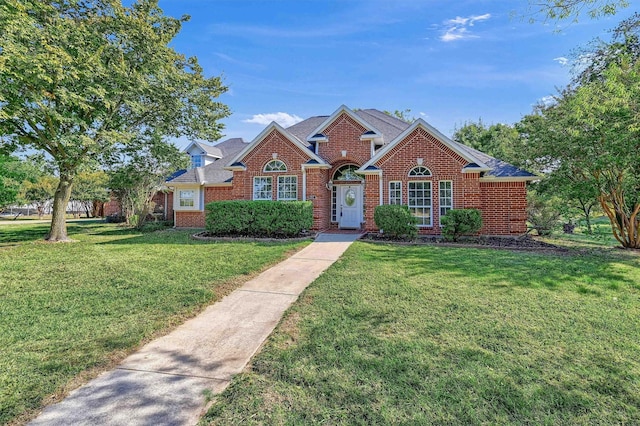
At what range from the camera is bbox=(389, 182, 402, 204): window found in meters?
14.4

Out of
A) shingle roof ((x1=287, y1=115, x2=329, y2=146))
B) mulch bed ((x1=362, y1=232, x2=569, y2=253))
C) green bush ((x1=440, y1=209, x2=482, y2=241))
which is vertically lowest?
mulch bed ((x1=362, y1=232, x2=569, y2=253))

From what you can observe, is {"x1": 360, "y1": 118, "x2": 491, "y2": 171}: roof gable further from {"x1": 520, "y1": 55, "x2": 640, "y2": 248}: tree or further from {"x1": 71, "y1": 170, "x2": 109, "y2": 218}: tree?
{"x1": 71, "y1": 170, "x2": 109, "y2": 218}: tree

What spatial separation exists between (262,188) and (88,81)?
26.4 feet

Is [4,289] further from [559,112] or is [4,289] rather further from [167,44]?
[559,112]

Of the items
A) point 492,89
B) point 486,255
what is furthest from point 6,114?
point 492,89

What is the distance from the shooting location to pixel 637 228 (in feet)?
37.9

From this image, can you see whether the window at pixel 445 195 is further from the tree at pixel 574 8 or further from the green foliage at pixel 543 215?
the tree at pixel 574 8

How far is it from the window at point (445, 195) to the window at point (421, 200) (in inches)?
19.4

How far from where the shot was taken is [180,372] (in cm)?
339

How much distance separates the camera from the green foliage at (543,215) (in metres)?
14.9

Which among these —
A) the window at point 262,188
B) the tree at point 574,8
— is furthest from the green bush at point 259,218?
the tree at point 574,8

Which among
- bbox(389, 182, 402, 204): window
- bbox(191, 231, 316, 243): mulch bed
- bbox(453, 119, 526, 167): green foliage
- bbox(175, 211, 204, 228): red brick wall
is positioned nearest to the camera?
bbox(191, 231, 316, 243): mulch bed

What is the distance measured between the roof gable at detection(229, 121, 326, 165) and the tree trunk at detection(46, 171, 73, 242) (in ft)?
23.7

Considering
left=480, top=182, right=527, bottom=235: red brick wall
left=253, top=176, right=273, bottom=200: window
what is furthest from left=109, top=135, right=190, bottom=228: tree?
left=480, top=182, right=527, bottom=235: red brick wall
